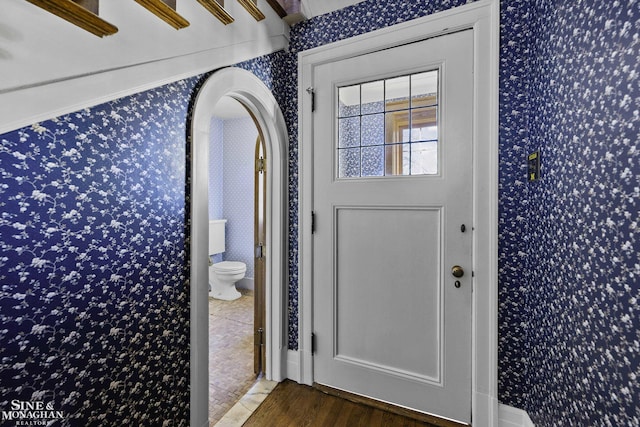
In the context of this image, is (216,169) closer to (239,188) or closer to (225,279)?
(239,188)

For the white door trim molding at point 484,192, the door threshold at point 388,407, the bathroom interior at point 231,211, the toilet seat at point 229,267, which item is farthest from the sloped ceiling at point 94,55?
the toilet seat at point 229,267

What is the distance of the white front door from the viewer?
5.34 ft

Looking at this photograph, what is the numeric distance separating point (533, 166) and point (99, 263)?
75.3 inches

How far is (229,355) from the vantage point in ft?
7.93

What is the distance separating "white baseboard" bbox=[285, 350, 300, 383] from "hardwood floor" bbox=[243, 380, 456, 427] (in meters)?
0.12

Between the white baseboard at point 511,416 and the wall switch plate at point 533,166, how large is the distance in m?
1.20

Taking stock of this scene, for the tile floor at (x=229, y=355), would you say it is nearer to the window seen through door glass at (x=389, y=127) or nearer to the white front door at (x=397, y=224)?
the white front door at (x=397, y=224)

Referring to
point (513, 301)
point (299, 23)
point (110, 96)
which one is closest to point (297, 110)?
point (299, 23)

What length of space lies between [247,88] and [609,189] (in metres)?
1.65

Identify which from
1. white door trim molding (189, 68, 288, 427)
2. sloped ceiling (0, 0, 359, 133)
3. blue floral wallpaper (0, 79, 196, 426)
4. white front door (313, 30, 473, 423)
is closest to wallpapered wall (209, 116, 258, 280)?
white door trim molding (189, 68, 288, 427)

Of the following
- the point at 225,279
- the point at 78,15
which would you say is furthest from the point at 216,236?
the point at 78,15

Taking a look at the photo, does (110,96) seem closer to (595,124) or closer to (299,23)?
(299,23)

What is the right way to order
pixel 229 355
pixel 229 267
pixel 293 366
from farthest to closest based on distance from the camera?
pixel 229 267 < pixel 229 355 < pixel 293 366

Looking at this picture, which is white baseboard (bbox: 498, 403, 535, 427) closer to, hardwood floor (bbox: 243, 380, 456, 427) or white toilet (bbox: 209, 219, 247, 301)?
hardwood floor (bbox: 243, 380, 456, 427)
